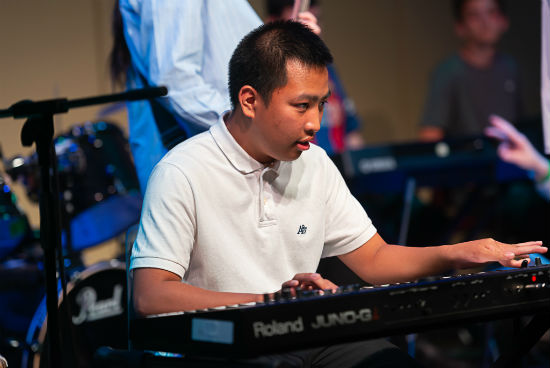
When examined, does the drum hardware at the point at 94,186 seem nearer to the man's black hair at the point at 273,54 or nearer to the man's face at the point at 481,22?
the man's black hair at the point at 273,54

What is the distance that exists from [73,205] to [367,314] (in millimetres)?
2387

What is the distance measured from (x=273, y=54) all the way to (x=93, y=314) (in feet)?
5.86

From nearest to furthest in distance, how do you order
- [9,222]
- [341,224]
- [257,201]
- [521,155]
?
[257,201] → [341,224] → [9,222] → [521,155]

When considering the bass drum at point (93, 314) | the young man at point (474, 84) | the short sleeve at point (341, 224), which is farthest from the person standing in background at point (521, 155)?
the bass drum at point (93, 314)

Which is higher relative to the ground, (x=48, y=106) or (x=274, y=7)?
(x=274, y=7)

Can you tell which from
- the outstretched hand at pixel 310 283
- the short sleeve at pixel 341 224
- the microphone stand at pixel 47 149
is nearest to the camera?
the outstretched hand at pixel 310 283

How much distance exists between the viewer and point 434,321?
1545 millimetres

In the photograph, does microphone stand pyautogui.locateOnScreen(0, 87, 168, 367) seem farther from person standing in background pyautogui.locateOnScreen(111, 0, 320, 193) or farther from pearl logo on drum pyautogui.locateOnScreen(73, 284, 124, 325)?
pearl logo on drum pyautogui.locateOnScreen(73, 284, 124, 325)

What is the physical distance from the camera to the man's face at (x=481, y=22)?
543cm

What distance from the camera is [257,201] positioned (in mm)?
2023

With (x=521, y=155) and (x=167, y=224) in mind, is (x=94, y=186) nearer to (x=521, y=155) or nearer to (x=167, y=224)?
(x=167, y=224)

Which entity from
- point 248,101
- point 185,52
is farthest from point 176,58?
point 248,101

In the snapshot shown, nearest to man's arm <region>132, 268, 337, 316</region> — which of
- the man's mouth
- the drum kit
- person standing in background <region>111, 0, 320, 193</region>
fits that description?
the man's mouth

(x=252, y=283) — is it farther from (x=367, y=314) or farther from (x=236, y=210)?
(x=367, y=314)
